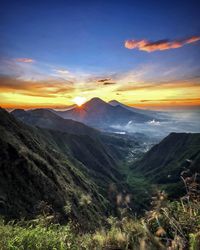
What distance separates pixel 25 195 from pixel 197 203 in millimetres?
45312

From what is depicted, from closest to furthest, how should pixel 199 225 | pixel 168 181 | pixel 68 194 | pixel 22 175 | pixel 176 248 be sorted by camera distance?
pixel 176 248
pixel 199 225
pixel 22 175
pixel 68 194
pixel 168 181

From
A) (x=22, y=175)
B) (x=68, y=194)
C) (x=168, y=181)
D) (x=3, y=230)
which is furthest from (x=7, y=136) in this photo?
(x=168, y=181)

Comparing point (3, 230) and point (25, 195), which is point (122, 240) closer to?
point (3, 230)

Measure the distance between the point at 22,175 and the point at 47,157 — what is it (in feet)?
76.9

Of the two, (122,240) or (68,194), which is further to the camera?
(68,194)

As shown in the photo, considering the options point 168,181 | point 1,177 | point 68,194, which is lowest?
point 168,181

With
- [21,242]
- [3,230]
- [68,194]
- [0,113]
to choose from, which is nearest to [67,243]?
[21,242]

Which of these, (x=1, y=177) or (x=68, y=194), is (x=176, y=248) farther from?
(x=68, y=194)

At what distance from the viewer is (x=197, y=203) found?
219 inches

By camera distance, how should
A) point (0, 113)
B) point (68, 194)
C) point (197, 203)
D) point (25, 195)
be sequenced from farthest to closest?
point (0, 113) → point (68, 194) → point (25, 195) → point (197, 203)

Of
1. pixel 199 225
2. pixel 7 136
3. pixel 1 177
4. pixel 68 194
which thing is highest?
pixel 199 225

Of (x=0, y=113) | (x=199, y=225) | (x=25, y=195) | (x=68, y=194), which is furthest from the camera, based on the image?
(x=0, y=113)

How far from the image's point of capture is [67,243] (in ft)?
18.1

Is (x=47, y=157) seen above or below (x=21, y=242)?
below
